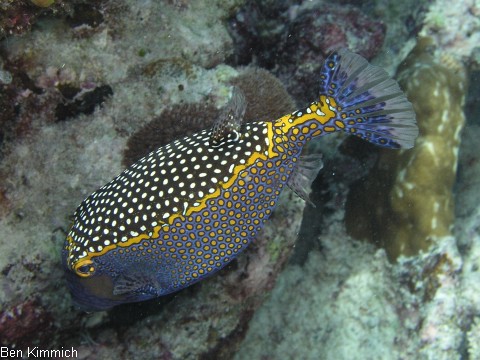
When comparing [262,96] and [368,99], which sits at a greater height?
[368,99]

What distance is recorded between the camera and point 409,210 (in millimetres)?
6105

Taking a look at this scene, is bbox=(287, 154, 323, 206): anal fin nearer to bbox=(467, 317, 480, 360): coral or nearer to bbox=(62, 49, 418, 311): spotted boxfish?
bbox=(62, 49, 418, 311): spotted boxfish

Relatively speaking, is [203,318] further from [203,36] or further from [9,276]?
[203,36]

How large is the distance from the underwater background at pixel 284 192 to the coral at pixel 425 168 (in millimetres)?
23

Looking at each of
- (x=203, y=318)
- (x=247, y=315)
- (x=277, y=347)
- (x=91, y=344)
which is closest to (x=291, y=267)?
(x=277, y=347)

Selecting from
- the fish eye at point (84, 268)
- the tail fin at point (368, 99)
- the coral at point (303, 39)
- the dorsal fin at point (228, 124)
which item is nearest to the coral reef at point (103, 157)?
the fish eye at point (84, 268)

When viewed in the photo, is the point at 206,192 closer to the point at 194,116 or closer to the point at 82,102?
the point at 194,116

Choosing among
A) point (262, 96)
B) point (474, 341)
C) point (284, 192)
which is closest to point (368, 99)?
point (262, 96)

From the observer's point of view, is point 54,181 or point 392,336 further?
point 392,336

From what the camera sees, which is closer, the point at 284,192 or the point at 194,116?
the point at 194,116

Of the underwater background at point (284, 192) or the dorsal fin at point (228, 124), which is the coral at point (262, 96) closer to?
the underwater background at point (284, 192)

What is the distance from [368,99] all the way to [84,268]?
3.21 meters

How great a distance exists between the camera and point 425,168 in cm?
591

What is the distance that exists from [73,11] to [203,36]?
1.76 m
